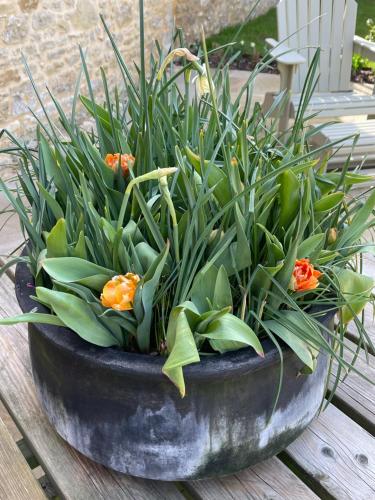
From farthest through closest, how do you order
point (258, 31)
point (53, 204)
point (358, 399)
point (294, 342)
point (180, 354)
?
point (258, 31) → point (358, 399) → point (53, 204) → point (294, 342) → point (180, 354)

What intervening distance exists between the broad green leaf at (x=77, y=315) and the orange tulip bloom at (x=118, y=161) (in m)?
0.27

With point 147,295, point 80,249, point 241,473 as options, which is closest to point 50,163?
point 80,249

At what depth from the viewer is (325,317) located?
830 millimetres

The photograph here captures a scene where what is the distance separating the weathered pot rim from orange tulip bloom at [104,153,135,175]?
0.98ft

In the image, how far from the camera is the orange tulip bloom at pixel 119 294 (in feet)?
2.35

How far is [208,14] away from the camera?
20.0 feet

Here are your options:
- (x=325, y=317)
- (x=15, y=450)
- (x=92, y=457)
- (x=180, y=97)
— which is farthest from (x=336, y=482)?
(x=180, y=97)

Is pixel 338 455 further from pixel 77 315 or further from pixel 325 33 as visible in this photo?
pixel 325 33

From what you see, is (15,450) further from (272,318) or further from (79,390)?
(272,318)

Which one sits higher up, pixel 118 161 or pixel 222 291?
pixel 118 161

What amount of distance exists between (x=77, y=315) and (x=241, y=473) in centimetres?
37

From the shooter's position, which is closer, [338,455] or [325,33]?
[338,455]

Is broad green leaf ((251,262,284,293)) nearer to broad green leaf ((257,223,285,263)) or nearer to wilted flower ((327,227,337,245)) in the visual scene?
broad green leaf ((257,223,285,263))

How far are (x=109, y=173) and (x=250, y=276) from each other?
0.30 m
